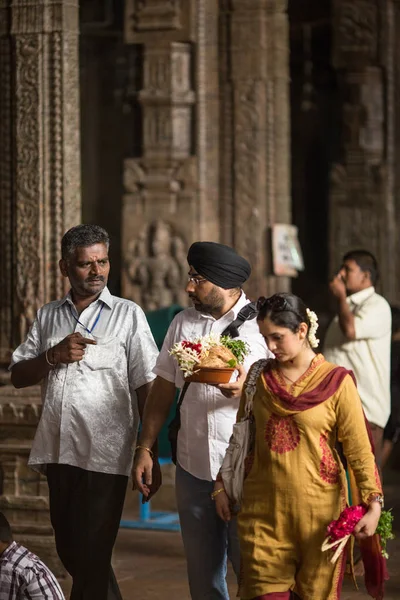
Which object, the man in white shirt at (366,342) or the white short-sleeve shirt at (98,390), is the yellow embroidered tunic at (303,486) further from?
the man in white shirt at (366,342)

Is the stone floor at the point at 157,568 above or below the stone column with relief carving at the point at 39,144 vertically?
below

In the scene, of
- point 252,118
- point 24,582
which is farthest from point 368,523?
point 252,118

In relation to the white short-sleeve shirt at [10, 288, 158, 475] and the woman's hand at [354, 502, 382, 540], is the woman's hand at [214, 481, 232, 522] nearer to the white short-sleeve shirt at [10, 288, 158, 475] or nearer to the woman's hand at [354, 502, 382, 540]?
the woman's hand at [354, 502, 382, 540]

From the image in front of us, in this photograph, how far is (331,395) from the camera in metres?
4.71

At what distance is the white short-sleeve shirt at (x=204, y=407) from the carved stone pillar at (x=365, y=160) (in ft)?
33.3

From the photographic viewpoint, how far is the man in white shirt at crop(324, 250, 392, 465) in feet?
28.3

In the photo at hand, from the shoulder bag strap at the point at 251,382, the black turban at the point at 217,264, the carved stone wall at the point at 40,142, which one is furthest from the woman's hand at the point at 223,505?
the carved stone wall at the point at 40,142

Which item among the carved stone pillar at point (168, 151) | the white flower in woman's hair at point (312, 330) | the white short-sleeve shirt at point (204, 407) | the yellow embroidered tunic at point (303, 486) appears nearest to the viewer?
the yellow embroidered tunic at point (303, 486)

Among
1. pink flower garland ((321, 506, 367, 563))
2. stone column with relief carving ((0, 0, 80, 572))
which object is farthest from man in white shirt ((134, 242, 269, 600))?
stone column with relief carving ((0, 0, 80, 572))

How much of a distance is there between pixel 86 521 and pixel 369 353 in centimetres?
357

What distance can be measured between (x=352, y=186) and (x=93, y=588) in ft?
34.9

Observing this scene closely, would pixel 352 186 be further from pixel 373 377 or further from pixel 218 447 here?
pixel 218 447

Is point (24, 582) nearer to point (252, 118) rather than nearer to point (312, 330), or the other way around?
point (312, 330)

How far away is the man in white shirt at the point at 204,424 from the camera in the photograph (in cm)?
533
